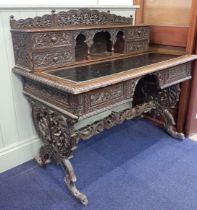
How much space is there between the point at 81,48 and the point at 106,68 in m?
0.44

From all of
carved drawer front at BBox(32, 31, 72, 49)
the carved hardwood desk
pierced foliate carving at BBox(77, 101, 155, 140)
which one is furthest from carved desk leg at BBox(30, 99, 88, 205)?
carved drawer front at BBox(32, 31, 72, 49)

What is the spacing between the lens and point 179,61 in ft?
6.13

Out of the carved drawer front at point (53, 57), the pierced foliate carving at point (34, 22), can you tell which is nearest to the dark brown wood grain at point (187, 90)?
the carved drawer front at point (53, 57)

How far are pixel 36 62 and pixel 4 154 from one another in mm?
805

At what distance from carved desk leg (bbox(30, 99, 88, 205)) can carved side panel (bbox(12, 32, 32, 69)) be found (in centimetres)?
30

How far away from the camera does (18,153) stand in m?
1.98

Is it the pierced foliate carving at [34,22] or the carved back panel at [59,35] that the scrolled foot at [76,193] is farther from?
the pierced foliate carving at [34,22]

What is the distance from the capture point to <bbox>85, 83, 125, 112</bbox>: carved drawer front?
1414 mm

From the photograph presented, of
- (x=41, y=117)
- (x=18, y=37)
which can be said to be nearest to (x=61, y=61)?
(x=18, y=37)

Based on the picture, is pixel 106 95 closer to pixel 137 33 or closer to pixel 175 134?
pixel 137 33

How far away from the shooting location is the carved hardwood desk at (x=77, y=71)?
4.68ft

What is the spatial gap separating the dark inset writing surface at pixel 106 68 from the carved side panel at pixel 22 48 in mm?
198

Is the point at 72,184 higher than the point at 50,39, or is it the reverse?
the point at 50,39

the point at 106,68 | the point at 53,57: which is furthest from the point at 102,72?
the point at 53,57
